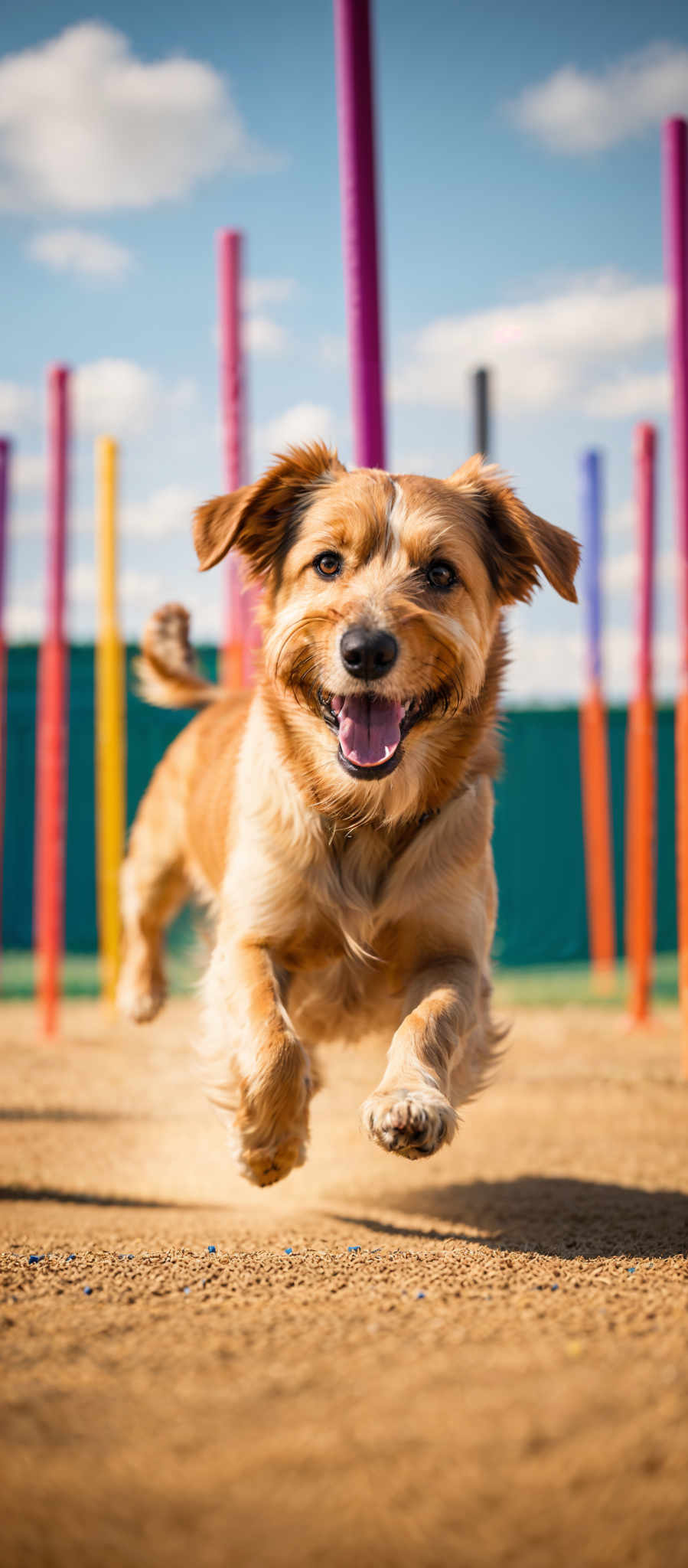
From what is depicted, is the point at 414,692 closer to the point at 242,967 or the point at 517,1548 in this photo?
the point at 242,967

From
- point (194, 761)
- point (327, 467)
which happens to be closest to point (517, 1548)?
point (327, 467)

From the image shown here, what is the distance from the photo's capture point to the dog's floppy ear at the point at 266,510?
3.91m

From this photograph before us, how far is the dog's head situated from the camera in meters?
3.38

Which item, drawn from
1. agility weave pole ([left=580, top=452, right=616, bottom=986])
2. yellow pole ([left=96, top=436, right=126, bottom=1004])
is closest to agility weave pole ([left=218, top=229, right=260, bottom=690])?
yellow pole ([left=96, top=436, right=126, bottom=1004])

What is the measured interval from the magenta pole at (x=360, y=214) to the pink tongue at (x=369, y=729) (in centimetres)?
182

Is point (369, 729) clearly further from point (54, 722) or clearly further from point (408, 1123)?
point (54, 722)

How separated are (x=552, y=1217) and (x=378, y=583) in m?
2.05

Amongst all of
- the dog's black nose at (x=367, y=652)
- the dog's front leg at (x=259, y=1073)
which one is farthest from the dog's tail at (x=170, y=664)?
the dog's black nose at (x=367, y=652)

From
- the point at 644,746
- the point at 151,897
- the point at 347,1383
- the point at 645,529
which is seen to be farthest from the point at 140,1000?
the point at 645,529

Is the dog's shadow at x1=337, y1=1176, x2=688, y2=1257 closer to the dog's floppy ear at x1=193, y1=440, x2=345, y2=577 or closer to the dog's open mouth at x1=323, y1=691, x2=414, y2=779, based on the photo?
the dog's open mouth at x1=323, y1=691, x2=414, y2=779

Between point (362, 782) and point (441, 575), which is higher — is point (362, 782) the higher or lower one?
the lower one

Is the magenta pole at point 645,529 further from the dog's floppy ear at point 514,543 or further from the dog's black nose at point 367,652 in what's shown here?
the dog's black nose at point 367,652

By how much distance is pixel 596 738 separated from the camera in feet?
32.6

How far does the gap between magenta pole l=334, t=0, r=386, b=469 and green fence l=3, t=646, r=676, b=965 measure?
792 centimetres
